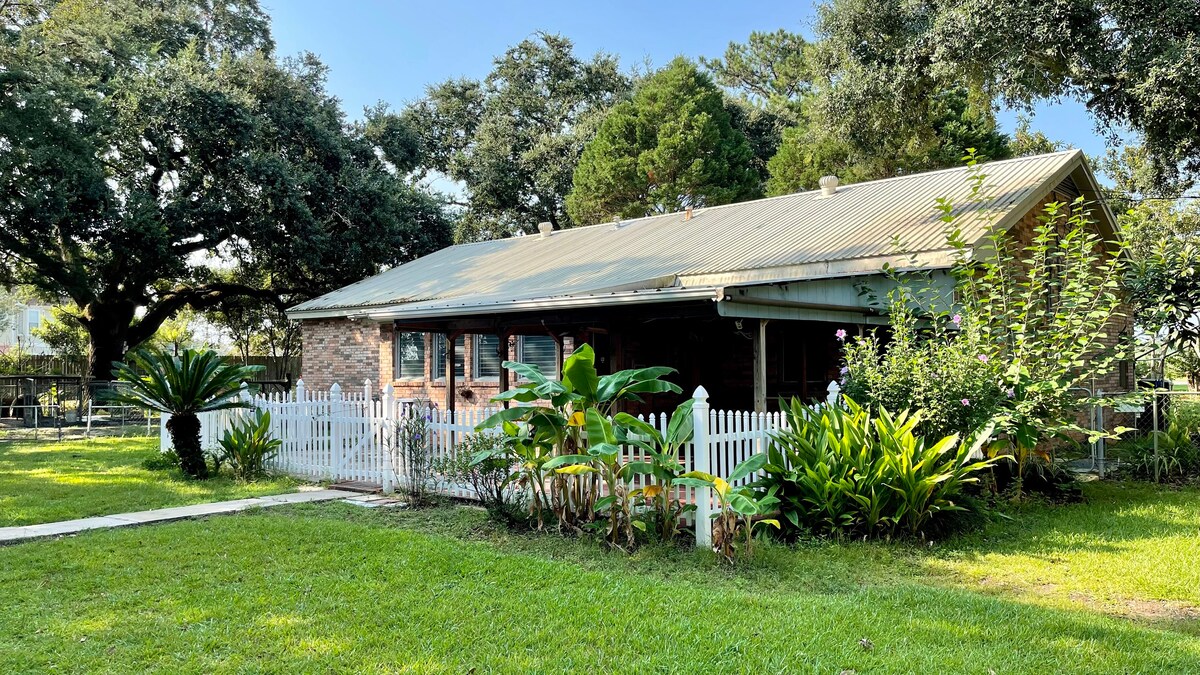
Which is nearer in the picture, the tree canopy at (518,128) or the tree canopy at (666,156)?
the tree canopy at (666,156)

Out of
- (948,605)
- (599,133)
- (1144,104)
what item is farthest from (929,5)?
(599,133)

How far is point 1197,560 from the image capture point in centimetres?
602

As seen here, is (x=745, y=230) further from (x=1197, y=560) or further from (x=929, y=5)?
(x=1197, y=560)

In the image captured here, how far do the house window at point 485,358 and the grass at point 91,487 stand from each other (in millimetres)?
6074

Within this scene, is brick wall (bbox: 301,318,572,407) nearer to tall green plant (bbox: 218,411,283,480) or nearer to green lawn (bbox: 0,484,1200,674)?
tall green plant (bbox: 218,411,283,480)

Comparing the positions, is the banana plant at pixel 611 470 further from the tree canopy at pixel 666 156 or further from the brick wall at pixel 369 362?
the tree canopy at pixel 666 156

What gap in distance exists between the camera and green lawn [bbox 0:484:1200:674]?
396 cm

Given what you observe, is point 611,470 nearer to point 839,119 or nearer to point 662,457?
point 662,457

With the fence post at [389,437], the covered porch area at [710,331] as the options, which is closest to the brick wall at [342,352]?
the covered porch area at [710,331]

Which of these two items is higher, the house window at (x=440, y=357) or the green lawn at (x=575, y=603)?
the house window at (x=440, y=357)

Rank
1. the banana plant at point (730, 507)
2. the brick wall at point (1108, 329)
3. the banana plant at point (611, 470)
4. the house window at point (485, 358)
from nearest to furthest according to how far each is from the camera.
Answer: the banana plant at point (730, 507) < the banana plant at point (611, 470) < the brick wall at point (1108, 329) < the house window at point (485, 358)

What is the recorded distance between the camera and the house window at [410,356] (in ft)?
58.4

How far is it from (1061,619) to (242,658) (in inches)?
176

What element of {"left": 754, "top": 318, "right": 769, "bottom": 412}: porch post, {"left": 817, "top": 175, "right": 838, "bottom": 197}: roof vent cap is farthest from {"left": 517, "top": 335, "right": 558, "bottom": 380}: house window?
{"left": 754, "top": 318, "right": 769, "bottom": 412}: porch post
